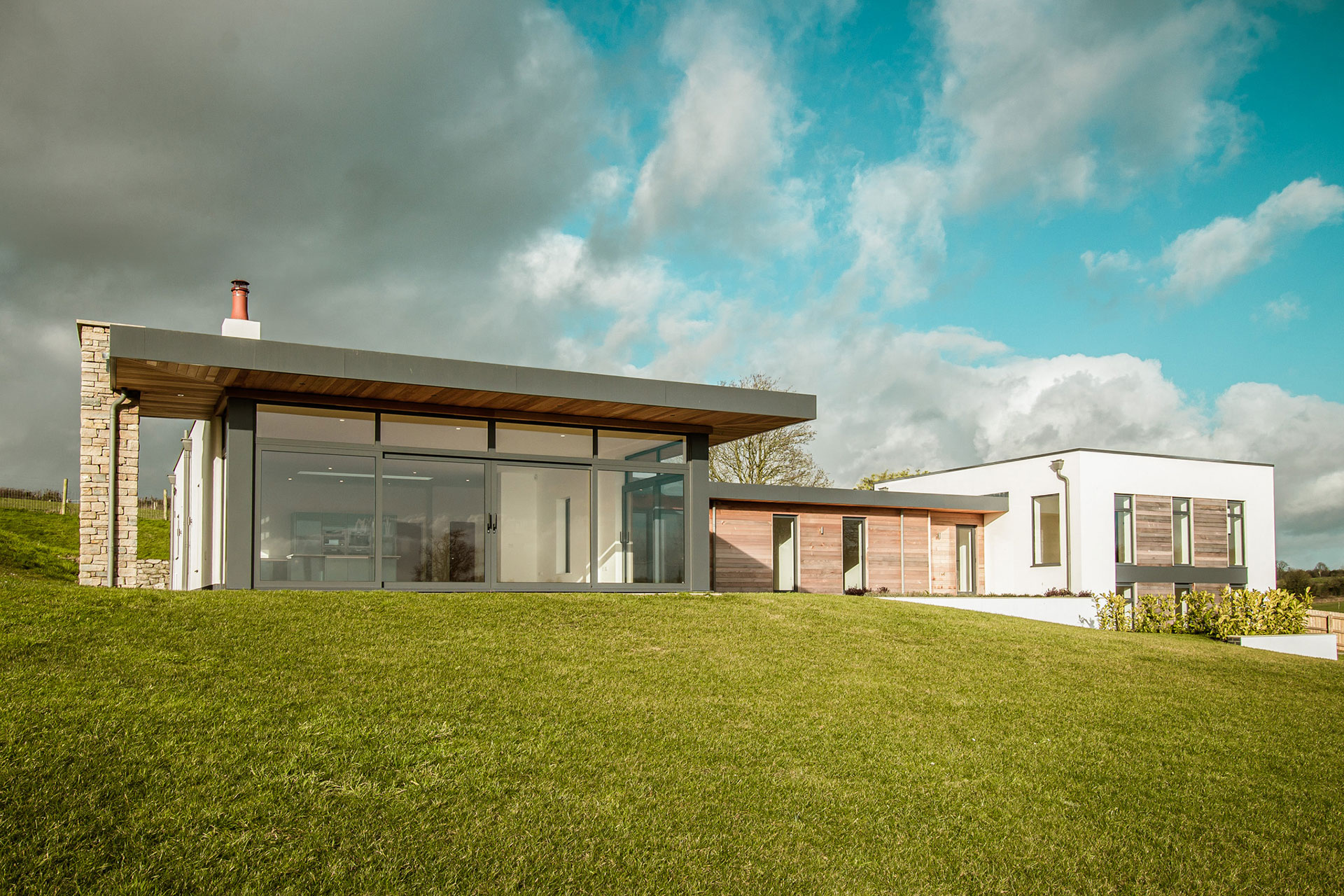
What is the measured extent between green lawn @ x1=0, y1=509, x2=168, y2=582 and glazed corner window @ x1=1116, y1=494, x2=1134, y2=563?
25.5 metres

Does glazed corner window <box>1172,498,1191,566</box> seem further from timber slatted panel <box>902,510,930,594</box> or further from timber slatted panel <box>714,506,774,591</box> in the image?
timber slatted panel <box>714,506,774,591</box>

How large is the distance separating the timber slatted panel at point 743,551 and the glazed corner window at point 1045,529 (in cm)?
743

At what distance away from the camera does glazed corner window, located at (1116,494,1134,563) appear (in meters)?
20.0

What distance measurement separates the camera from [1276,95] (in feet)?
53.9

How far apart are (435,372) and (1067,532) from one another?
51.6ft

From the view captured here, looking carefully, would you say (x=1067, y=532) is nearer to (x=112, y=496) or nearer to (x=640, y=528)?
(x=640, y=528)

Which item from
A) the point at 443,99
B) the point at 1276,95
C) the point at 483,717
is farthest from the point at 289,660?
the point at 1276,95

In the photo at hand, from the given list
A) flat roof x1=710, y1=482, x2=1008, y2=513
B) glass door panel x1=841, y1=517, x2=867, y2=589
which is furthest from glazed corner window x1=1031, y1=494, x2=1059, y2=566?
glass door panel x1=841, y1=517, x2=867, y2=589

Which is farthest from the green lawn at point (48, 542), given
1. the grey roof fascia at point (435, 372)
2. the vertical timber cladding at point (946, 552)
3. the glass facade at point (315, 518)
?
the vertical timber cladding at point (946, 552)

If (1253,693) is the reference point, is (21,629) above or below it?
above

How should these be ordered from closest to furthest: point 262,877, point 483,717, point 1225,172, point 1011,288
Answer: point 262,877 → point 483,717 → point 1225,172 → point 1011,288

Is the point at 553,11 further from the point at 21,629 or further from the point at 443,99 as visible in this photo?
the point at 21,629

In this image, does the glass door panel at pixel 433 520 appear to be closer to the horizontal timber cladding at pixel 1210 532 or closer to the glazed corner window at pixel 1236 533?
the horizontal timber cladding at pixel 1210 532

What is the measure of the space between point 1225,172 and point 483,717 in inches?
765
